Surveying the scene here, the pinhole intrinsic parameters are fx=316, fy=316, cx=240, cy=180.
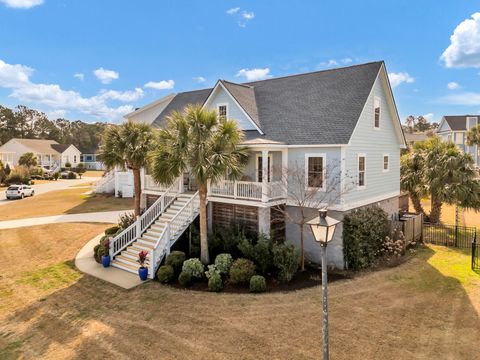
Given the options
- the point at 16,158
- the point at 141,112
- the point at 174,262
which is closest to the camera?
the point at 174,262

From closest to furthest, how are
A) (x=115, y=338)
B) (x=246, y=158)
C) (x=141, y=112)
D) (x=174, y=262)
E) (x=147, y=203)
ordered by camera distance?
(x=115, y=338), (x=174, y=262), (x=246, y=158), (x=147, y=203), (x=141, y=112)

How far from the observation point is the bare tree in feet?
49.0

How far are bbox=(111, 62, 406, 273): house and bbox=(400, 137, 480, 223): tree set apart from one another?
493 cm

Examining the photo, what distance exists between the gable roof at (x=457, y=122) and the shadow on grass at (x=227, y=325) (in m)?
63.3

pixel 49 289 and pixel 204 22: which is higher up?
pixel 204 22

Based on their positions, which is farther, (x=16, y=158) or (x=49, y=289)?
(x=16, y=158)

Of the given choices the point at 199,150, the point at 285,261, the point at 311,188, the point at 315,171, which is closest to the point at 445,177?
the point at 315,171

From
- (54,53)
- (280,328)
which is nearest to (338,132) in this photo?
(280,328)

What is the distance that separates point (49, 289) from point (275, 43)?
71.2 feet

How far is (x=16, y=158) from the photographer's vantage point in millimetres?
71875

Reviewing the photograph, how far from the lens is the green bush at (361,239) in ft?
49.5

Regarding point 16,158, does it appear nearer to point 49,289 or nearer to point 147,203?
point 147,203

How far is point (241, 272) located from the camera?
12.9m

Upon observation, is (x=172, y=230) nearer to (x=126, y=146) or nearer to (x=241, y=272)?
(x=241, y=272)
